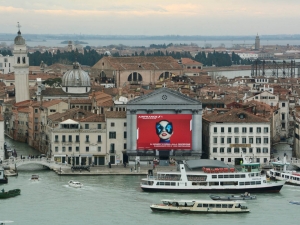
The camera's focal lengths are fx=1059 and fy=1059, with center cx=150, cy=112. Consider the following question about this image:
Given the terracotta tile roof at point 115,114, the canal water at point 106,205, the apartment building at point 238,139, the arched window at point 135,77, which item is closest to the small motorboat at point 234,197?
the canal water at point 106,205

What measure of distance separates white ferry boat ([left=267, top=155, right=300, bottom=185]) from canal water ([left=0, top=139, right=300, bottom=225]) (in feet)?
1.93

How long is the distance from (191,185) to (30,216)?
23.0ft

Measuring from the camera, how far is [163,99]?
143ft

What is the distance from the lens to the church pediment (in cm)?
4366

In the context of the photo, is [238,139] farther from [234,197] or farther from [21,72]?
[21,72]

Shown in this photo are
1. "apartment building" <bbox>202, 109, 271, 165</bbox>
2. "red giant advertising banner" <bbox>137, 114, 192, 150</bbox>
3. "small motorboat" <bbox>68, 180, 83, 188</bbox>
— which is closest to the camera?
"small motorboat" <bbox>68, 180, 83, 188</bbox>

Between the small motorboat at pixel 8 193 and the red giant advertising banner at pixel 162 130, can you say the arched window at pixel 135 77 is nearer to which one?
the red giant advertising banner at pixel 162 130

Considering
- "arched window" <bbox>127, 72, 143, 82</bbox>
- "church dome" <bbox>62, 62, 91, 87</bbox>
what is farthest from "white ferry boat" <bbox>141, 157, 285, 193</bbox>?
"arched window" <bbox>127, 72, 143, 82</bbox>

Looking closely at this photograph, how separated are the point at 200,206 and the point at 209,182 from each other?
349cm

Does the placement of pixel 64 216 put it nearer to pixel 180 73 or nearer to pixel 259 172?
pixel 259 172

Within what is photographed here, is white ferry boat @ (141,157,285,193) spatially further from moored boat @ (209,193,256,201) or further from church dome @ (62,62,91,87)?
church dome @ (62,62,91,87)

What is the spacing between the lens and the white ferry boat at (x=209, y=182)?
38562 mm

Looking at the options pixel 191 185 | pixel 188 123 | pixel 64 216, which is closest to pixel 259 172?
pixel 191 185

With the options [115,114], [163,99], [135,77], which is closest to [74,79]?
[115,114]
